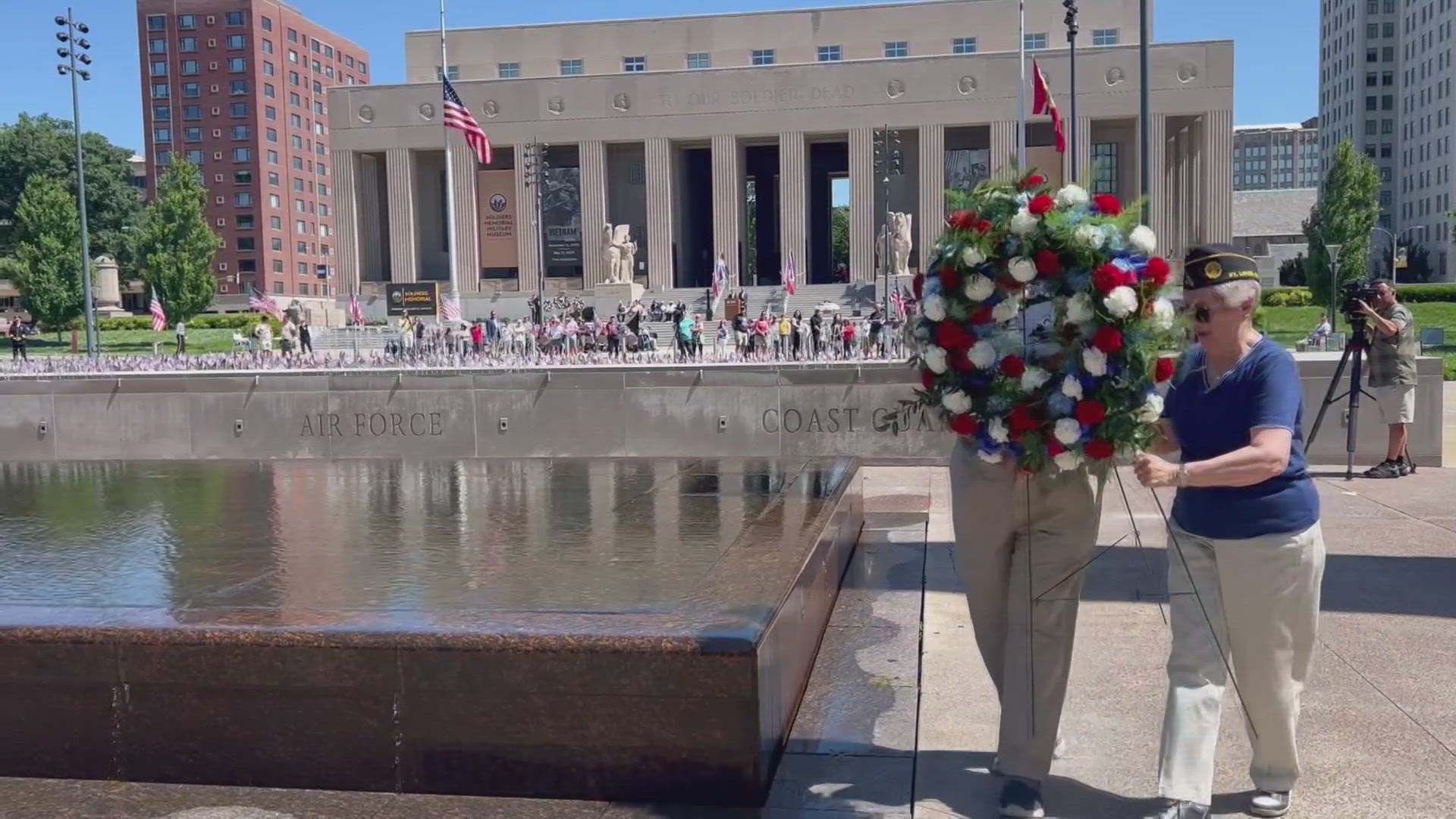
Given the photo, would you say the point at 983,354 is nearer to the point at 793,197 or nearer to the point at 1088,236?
the point at 1088,236

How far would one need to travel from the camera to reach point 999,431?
3740mm

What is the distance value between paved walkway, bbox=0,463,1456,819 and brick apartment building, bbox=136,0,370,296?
117 meters

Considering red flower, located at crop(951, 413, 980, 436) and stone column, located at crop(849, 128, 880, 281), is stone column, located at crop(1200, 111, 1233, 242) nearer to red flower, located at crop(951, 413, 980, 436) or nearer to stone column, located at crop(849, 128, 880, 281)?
stone column, located at crop(849, 128, 880, 281)

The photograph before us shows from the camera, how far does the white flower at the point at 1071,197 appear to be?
379 cm

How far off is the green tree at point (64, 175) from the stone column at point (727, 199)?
172 ft

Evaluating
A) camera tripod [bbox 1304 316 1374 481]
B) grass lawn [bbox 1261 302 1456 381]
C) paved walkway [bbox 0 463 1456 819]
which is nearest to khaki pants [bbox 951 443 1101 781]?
paved walkway [bbox 0 463 1456 819]

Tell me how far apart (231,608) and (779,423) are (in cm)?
911

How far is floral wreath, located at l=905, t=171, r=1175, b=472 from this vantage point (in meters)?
3.71

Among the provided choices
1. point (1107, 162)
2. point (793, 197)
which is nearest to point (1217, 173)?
point (1107, 162)

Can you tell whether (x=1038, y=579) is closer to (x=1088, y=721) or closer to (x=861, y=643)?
(x=1088, y=721)

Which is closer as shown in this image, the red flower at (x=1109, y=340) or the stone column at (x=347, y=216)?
the red flower at (x=1109, y=340)

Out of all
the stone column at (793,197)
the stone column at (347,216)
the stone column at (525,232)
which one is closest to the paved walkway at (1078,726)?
the stone column at (793,197)

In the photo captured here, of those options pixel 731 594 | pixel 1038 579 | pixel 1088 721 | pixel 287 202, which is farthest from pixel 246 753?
pixel 287 202

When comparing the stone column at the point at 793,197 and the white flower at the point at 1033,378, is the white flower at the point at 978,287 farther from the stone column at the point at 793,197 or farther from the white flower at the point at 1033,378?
the stone column at the point at 793,197
